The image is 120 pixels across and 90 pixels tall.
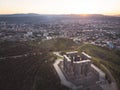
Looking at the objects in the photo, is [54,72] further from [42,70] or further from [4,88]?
[4,88]

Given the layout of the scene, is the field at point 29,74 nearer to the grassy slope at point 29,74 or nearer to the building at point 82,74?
Result: the grassy slope at point 29,74

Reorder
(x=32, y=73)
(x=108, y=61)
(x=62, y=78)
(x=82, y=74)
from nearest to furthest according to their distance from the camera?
(x=62, y=78)
(x=82, y=74)
(x=32, y=73)
(x=108, y=61)

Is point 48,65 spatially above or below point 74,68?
below

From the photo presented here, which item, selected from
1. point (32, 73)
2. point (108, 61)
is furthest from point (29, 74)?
point (108, 61)

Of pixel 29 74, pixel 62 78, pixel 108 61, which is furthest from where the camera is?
pixel 108 61

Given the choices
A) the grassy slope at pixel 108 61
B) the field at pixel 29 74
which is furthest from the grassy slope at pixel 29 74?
the grassy slope at pixel 108 61

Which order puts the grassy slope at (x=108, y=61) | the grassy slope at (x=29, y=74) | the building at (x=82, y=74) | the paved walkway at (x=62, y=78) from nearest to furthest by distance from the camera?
the paved walkway at (x=62, y=78)
the building at (x=82, y=74)
the grassy slope at (x=29, y=74)
the grassy slope at (x=108, y=61)

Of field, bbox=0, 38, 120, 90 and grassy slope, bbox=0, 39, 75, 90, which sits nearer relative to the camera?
grassy slope, bbox=0, 39, 75, 90

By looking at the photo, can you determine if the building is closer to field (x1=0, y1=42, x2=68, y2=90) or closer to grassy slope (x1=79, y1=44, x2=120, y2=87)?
field (x1=0, y1=42, x2=68, y2=90)

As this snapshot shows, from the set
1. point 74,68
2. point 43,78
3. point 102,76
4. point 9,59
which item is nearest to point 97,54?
point 102,76

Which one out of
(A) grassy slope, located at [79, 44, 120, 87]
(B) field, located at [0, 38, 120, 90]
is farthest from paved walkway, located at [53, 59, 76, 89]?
(A) grassy slope, located at [79, 44, 120, 87]

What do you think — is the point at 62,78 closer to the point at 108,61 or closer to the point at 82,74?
the point at 82,74
